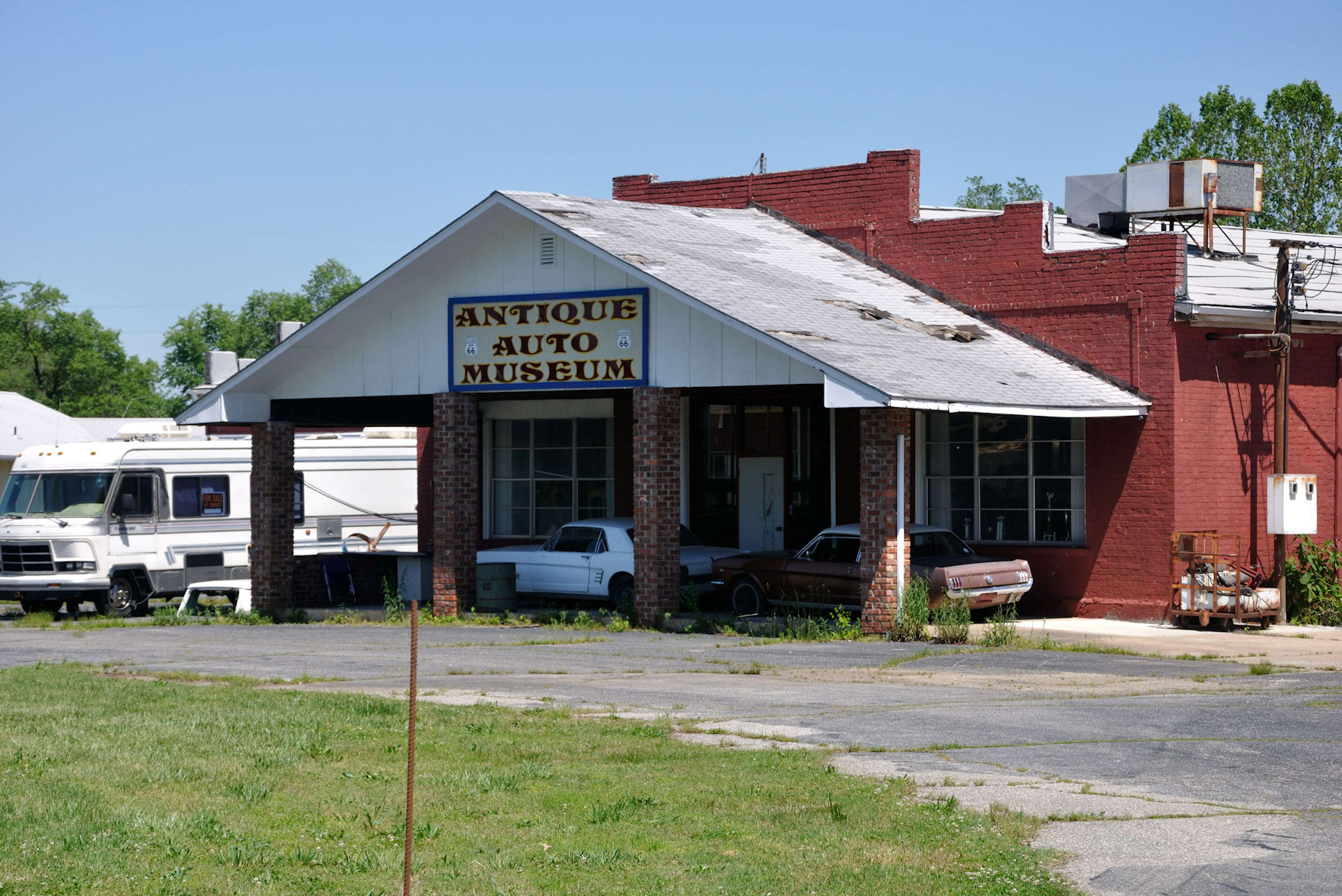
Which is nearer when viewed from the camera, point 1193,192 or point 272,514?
point 272,514

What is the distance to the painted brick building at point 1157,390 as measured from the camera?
820 inches

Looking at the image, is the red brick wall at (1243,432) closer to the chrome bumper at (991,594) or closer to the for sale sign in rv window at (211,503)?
the chrome bumper at (991,594)

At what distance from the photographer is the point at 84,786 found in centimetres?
953

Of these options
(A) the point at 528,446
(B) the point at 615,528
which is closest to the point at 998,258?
(B) the point at 615,528

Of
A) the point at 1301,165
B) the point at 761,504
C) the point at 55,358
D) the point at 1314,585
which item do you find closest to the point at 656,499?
the point at 761,504

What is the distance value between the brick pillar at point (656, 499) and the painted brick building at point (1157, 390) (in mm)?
4150

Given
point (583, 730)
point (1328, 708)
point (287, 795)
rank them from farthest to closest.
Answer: point (1328, 708)
point (583, 730)
point (287, 795)

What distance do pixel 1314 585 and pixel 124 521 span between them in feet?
60.3

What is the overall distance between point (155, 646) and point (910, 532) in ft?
32.0

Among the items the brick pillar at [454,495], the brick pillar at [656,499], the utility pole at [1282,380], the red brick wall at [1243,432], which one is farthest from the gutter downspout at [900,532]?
the brick pillar at [454,495]

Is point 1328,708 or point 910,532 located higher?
point 910,532

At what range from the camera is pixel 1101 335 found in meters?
21.5

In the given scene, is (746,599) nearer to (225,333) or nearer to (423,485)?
(423,485)

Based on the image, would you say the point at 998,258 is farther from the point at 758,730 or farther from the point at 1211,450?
the point at 758,730
